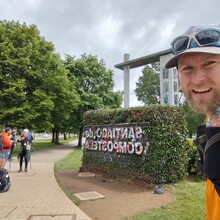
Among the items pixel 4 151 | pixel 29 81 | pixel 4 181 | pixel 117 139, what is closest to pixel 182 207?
pixel 117 139

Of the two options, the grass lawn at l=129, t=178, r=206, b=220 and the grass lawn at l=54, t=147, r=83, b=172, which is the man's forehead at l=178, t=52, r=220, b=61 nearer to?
the grass lawn at l=129, t=178, r=206, b=220

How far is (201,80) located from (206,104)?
101mm

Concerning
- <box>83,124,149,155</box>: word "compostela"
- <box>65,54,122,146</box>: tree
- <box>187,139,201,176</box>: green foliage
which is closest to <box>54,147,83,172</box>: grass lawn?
<box>83,124,149,155</box>: word "compostela"

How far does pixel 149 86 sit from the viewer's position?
53188mm

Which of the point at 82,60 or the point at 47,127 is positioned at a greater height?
the point at 82,60

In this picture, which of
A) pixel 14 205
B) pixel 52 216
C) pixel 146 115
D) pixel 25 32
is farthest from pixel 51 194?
pixel 25 32

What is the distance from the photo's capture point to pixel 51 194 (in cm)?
759

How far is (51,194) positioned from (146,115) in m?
3.70

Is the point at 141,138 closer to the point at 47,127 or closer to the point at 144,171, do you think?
the point at 144,171

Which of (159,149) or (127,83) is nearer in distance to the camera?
(159,149)

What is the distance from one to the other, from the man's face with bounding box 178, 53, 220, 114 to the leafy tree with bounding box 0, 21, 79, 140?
63.9ft

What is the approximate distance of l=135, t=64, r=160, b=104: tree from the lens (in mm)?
52750

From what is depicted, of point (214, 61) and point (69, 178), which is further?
point (69, 178)

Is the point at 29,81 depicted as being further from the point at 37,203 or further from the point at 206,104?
the point at 206,104
